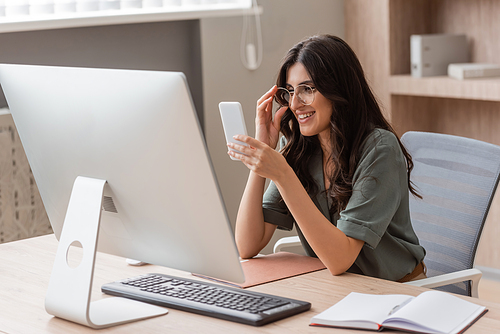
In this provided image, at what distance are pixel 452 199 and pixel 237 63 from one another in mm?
1471

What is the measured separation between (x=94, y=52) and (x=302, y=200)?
4.94 feet

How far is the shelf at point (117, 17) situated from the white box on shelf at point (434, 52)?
32.1 inches

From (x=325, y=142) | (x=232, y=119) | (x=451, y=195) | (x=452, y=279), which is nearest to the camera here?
(x=232, y=119)

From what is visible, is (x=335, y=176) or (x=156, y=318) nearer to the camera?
(x=156, y=318)

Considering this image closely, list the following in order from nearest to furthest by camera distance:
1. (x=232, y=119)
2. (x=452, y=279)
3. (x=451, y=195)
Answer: (x=232, y=119) → (x=452, y=279) → (x=451, y=195)

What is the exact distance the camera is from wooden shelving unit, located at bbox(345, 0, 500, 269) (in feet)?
10.2

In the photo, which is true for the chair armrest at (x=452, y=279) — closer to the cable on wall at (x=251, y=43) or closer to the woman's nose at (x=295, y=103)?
the woman's nose at (x=295, y=103)

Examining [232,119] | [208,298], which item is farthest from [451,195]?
[208,298]

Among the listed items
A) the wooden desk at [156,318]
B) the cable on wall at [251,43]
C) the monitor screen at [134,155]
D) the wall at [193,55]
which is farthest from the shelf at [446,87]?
the monitor screen at [134,155]

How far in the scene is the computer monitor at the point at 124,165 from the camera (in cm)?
104

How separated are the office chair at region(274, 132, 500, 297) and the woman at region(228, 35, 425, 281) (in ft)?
0.58

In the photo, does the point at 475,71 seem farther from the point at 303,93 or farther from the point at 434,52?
the point at 303,93

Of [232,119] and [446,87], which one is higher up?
[232,119]

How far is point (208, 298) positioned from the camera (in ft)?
4.08
